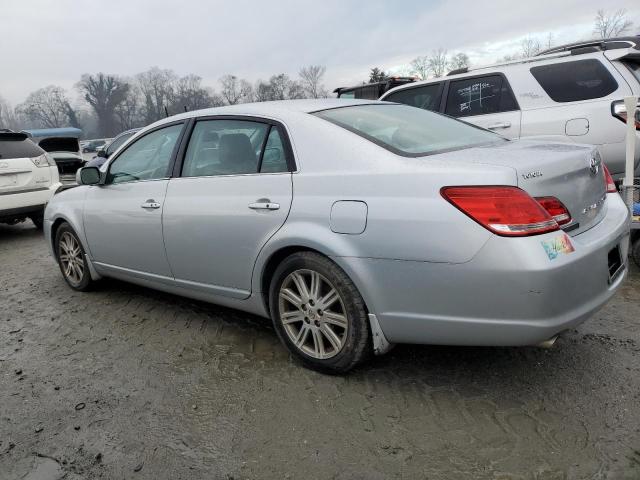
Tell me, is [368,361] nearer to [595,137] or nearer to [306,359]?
[306,359]

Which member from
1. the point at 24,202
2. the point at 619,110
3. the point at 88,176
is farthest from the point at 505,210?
the point at 24,202

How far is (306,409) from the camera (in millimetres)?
2623

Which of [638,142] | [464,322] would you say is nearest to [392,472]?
[464,322]

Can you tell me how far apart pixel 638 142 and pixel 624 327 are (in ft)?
8.70

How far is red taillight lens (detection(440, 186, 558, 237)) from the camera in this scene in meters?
2.22

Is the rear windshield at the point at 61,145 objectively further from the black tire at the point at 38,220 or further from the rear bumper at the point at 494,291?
the rear bumper at the point at 494,291

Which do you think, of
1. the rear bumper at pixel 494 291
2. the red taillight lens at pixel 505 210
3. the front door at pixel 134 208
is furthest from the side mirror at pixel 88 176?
the red taillight lens at pixel 505 210

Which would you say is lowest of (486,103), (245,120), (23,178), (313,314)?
(313,314)

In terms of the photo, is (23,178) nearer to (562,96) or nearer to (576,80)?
(562,96)

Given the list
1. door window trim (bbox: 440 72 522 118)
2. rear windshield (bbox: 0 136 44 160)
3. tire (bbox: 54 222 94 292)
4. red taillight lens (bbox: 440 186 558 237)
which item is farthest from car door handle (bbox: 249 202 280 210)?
rear windshield (bbox: 0 136 44 160)

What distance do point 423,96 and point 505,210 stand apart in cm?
494

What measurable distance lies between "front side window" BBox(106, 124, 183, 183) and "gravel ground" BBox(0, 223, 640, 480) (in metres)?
1.18

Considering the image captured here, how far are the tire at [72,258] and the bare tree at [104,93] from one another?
91.6 m

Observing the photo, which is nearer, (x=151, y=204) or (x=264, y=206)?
(x=264, y=206)
